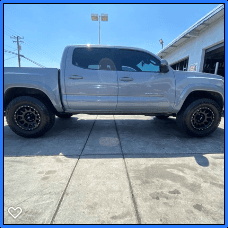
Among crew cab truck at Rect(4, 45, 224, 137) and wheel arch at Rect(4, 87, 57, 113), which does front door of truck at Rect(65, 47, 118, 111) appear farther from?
wheel arch at Rect(4, 87, 57, 113)

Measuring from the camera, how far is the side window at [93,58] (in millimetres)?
3100

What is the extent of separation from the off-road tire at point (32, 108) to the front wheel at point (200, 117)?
3072 mm

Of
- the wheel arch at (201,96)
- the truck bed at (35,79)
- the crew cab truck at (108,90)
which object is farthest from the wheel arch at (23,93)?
the wheel arch at (201,96)

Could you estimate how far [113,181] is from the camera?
5.68 ft

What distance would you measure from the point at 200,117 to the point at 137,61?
200cm

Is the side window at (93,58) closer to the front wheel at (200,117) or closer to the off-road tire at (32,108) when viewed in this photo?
the off-road tire at (32,108)

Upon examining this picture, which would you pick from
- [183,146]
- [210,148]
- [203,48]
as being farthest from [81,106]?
[203,48]

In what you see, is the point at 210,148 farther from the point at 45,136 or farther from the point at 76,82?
the point at 45,136

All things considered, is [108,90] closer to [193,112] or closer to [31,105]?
[31,105]

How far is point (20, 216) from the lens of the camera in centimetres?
128

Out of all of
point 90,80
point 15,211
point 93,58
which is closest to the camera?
point 15,211

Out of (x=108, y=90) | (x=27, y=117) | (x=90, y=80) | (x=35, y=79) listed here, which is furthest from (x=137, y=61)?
(x=27, y=117)

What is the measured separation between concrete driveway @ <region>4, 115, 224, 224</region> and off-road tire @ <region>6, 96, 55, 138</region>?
18 centimetres

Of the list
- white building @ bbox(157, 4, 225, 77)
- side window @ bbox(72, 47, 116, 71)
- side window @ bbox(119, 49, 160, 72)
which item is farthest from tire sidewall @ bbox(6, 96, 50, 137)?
white building @ bbox(157, 4, 225, 77)
